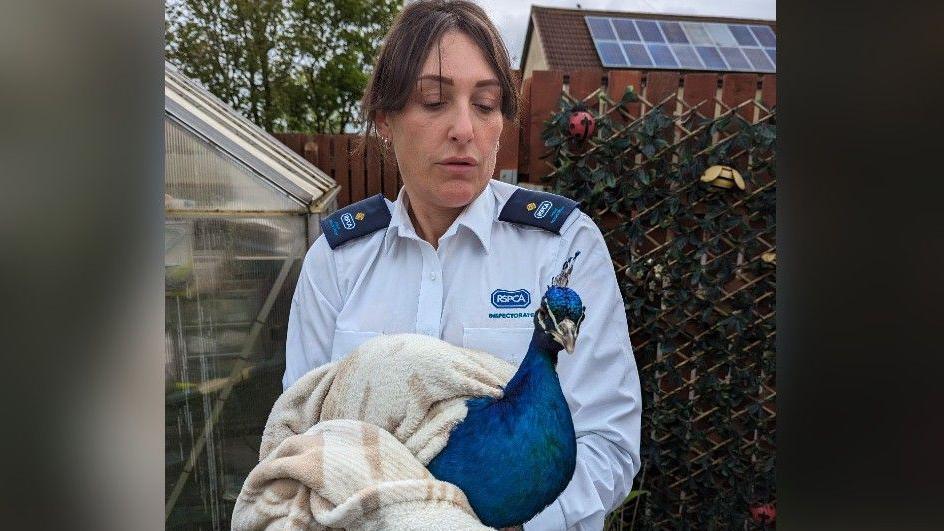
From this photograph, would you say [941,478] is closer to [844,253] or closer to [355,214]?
[844,253]

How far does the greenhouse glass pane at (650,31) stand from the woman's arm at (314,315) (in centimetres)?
231

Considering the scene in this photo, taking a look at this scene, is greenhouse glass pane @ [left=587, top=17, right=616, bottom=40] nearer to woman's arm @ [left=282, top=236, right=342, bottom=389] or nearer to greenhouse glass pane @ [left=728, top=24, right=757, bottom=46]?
greenhouse glass pane @ [left=728, top=24, right=757, bottom=46]

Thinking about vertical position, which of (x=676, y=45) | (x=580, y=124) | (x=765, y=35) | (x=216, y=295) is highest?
(x=676, y=45)

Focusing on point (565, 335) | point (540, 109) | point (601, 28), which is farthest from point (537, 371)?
point (601, 28)

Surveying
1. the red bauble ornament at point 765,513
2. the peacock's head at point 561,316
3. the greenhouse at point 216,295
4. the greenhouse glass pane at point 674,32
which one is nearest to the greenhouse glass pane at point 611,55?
the greenhouse glass pane at point 674,32

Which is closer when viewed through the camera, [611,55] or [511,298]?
[511,298]

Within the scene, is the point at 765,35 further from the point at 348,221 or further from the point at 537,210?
the point at 348,221

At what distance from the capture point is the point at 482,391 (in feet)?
2.93

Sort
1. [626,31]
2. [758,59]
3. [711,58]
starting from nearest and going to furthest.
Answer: [758,59], [711,58], [626,31]

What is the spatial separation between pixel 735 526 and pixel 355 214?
85.0 inches

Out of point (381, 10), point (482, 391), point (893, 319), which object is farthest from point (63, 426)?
point (381, 10)

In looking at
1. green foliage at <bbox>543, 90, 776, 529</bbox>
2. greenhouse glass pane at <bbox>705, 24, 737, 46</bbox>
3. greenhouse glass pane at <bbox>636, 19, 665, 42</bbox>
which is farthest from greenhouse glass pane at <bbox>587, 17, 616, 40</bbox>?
green foliage at <bbox>543, 90, 776, 529</bbox>

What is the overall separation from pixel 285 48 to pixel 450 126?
0.78 meters

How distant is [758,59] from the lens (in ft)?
8.33
